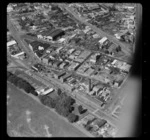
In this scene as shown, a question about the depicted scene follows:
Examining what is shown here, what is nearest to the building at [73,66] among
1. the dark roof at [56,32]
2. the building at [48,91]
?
the building at [48,91]

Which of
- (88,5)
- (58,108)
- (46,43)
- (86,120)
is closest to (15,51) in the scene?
(46,43)


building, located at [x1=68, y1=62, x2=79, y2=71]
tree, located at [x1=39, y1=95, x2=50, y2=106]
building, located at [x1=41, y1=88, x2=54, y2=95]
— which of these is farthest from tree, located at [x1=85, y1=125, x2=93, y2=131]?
building, located at [x1=68, y1=62, x2=79, y2=71]

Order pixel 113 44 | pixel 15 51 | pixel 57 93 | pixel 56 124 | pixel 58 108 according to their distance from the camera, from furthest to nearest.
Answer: pixel 113 44 < pixel 15 51 < pixel 57 93 < pixel 58 108 < pixel 56 124

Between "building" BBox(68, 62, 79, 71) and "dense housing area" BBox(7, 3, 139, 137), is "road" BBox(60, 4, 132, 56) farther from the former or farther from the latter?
"building" BBox(68, 62, 79, 71)

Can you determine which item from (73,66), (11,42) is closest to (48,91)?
(73,66)

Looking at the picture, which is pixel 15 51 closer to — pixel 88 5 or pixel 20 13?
pixel 20 13

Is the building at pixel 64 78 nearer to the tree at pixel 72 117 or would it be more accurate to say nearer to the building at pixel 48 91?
the building at pixel 48 91
